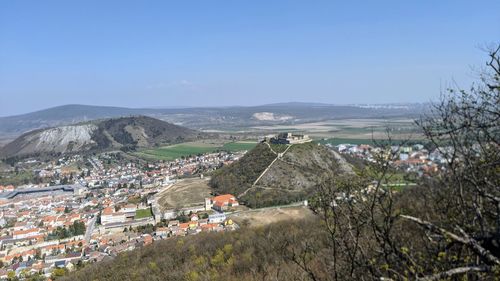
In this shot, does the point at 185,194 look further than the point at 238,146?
No

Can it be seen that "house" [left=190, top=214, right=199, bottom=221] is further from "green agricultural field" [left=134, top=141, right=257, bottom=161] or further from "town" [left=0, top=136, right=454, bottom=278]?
"green agricultural field" [left=134, top=141, right=257, bottom=161]

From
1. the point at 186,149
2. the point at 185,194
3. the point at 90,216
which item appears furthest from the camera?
the point at 186,149

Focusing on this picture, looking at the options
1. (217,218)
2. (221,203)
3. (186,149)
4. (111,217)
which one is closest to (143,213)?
(111,217)

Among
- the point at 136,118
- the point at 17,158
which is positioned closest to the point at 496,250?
the point at 17,158

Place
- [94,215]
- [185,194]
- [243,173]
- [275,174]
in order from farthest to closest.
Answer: [243,173] → [185,194] → [275,174] → [94,215]

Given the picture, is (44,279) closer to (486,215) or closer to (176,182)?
(486,215)

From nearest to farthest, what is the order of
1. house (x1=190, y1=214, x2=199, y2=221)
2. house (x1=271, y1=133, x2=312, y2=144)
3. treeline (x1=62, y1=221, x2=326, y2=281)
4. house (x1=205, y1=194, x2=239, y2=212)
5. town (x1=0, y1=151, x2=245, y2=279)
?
treeline (x1=62, y1=221, x2=326, y2=281)
town (x1=0, y1=151, x2=245, y2=279)
house (x1=190, y1=214, x2=199, y2=221)
house (x1=205, y1=194, x2=239, y2=212)
house (x1=271, y1=133, x2=312, y2=144)

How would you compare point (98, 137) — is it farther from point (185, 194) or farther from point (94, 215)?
point (185, 194)

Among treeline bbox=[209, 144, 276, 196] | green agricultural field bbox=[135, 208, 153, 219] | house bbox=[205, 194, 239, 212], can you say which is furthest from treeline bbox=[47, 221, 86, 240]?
treeline bbox=[209, 144, 276, 196]
